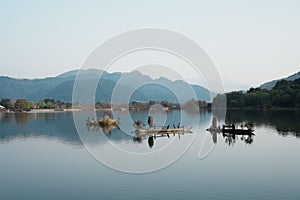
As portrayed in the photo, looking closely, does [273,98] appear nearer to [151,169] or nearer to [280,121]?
[280,121]

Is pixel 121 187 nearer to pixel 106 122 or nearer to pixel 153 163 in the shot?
pixel 153 163

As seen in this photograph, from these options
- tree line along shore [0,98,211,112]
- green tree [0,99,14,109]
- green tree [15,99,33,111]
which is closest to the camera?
tree line along shore [0,98,211,112]

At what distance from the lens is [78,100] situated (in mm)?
180500

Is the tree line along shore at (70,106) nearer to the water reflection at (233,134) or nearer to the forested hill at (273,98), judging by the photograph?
the forested hill at (273,98)

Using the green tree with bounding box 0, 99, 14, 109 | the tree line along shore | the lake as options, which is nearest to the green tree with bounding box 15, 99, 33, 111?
the tree line along shore

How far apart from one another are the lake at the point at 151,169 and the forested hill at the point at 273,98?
230 feet

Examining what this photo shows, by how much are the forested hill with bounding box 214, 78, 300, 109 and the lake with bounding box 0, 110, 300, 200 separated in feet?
230

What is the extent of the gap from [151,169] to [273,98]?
96.1 m

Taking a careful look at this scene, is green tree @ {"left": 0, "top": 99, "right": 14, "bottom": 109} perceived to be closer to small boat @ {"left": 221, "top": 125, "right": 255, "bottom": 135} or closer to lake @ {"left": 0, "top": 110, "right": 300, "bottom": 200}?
lake @ {"left": 0, "top": 110, "right": 300, "bottom": 200}

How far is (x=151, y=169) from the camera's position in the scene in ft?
86.2

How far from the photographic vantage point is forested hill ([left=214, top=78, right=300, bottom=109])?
10819 centimetres

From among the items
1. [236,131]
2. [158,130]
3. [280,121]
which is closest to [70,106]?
[280,121]

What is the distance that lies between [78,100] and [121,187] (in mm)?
162839

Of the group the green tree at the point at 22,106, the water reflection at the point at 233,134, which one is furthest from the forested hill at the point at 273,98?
the green tree at the point at 22,106
